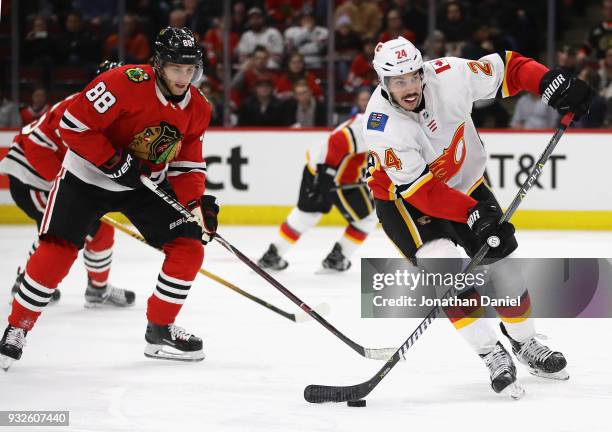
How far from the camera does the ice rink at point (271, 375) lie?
2959mm

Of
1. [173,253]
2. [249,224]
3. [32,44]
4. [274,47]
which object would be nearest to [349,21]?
[274,47]

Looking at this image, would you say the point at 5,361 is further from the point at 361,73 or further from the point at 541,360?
the point at 361,73

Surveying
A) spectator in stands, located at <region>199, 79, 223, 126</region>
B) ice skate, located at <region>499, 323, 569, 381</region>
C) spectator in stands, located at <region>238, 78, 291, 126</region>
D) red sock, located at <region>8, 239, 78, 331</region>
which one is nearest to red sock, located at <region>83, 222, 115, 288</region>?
red sock, located at <region>8, 239, 78, 331</region>

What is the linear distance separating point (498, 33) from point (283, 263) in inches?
128

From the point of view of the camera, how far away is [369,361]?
370cm

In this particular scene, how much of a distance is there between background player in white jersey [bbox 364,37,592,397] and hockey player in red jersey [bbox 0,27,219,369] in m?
0.65

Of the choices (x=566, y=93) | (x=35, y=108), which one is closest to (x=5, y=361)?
(x=566, y=93)

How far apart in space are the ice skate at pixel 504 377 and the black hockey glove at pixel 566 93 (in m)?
0.80

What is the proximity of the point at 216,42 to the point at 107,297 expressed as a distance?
405 centimetres

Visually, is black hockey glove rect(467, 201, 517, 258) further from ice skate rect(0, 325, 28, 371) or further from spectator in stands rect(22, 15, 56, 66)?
spectator in stands rect(22, 15, 56, 66)

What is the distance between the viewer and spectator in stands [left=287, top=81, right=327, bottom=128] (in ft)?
26.4

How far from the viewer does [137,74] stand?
3570 mm

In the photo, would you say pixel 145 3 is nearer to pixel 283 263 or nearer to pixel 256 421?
pixel 283 263
